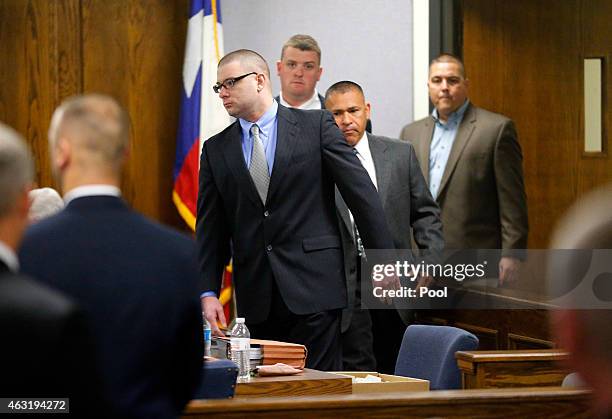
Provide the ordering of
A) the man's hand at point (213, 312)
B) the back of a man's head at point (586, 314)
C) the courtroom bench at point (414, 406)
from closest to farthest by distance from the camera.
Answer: the back of a man's head at point (586, 314) < the courtroom bench at point (414, 406) < the man's hand at point (213, 312)

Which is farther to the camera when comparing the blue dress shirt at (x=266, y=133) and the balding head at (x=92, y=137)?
the blue dress shirt at (x=266, y=133)

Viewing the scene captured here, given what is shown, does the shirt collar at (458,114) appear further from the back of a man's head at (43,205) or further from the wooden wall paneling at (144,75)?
the back of a man's head at (43,205)

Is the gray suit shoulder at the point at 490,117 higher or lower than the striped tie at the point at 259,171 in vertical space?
higher

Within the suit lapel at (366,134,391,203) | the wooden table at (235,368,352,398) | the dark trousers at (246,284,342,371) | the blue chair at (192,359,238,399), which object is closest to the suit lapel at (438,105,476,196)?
the suit lapel at (366,134,391,203)

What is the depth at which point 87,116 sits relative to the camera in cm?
219

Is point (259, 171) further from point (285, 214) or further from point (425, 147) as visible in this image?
point (425, 147)

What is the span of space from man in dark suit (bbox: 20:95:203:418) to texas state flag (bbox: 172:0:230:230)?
4452 mm

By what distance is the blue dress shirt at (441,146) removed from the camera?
261 inches

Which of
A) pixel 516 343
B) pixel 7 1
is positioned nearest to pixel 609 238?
pixel 516 343

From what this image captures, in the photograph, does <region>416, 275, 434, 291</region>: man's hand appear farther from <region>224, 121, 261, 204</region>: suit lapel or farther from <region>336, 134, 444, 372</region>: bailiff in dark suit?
<region>224, 121, 261, 204</region>: suit lapel

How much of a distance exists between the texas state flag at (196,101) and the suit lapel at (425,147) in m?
1.11

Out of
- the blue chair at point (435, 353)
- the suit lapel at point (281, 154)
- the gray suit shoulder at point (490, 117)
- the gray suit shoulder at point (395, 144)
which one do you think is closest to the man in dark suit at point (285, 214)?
the suit lapel at point (281, 154)

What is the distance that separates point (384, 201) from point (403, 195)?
12 cm

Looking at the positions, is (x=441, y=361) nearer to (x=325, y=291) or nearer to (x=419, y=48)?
(x=325, y=291)
